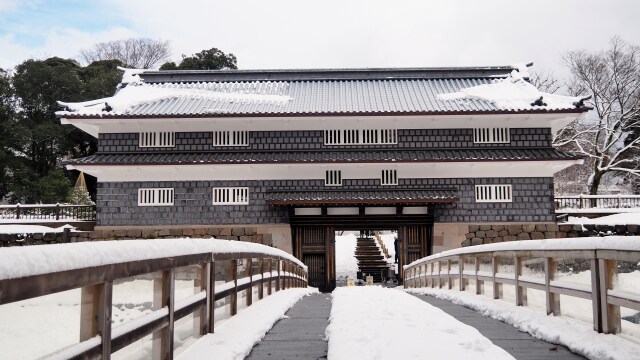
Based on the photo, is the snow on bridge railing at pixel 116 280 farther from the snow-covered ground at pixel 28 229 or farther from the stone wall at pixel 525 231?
the snow-covered ground at pixel 28 229

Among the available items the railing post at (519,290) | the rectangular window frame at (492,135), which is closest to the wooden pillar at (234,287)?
the railing post at (519,290)

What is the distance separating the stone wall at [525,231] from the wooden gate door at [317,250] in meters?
5.96

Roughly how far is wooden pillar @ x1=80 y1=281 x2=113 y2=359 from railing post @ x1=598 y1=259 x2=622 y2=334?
4361 mm

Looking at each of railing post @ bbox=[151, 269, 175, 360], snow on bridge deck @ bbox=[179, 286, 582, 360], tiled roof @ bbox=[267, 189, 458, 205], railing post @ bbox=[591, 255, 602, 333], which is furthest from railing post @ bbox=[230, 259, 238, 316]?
tiled roof @ bbox=[267, 189, 458, 205]

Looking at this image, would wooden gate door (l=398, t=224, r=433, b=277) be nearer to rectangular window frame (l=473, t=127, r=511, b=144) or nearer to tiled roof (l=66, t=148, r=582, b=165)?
tiled roof (l=66, t=148, r=582, b=165)

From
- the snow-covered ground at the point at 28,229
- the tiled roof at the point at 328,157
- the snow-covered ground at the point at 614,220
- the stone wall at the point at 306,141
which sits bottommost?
the snow-covered ground at the point at 28,229

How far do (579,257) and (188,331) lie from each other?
12.7ft

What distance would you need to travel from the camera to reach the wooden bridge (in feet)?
9.01

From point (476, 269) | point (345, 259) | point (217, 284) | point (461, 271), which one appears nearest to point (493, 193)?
point (345, 259)

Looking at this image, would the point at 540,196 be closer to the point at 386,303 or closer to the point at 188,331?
the point at 386,303

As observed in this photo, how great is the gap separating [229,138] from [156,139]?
11.0 ft

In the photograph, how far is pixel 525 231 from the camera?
82.5 ft

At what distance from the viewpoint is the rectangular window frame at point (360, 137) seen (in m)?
26.5

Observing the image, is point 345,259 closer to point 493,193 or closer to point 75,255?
point 493,193
